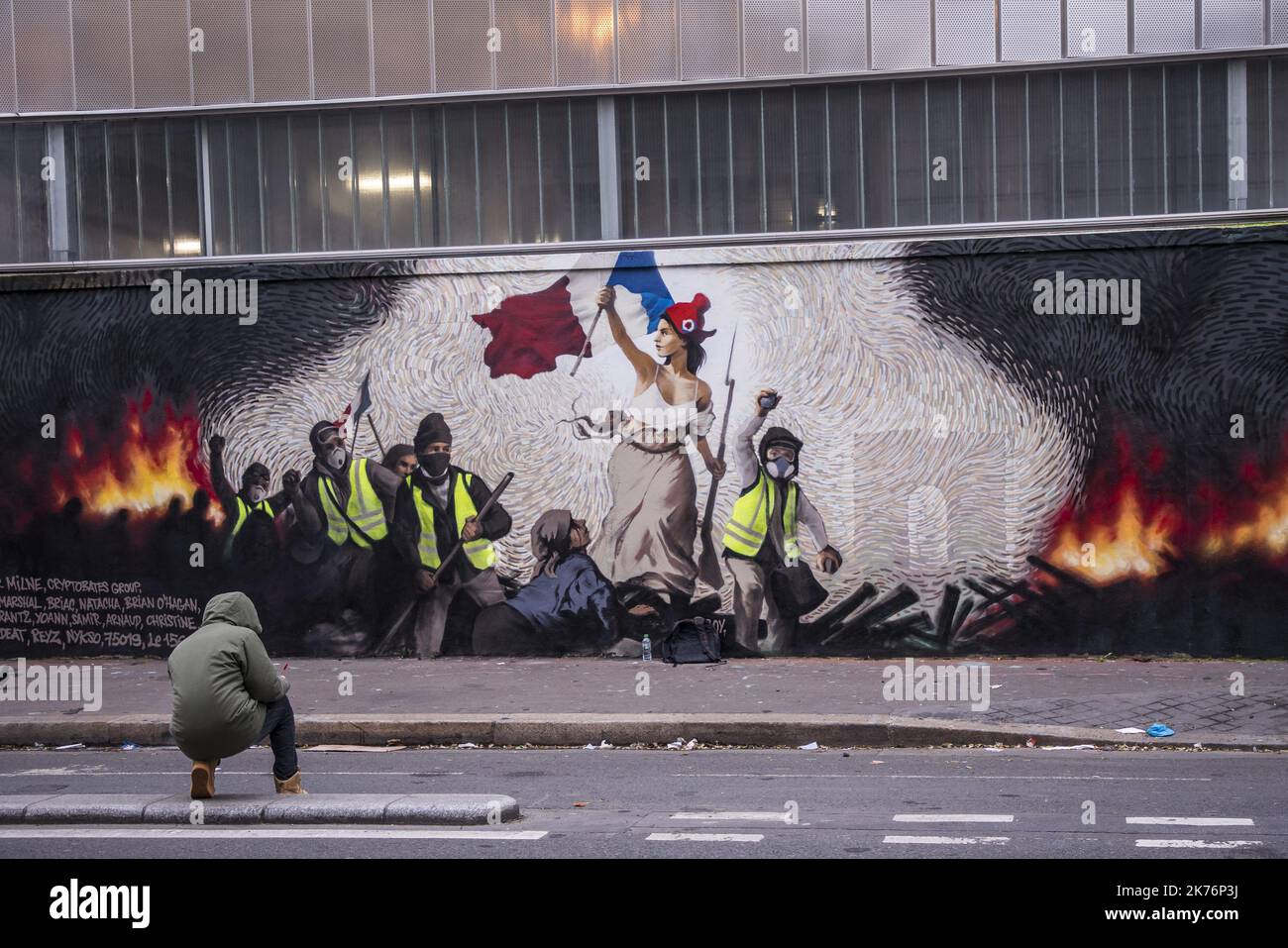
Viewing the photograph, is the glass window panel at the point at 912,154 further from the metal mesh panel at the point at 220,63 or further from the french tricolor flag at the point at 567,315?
the metal mesh panel at the point at 220,63

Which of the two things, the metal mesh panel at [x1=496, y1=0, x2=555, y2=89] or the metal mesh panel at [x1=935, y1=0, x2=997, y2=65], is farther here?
the metal mesh panel at [x1=496, y1=0, x2=555, y2=89]

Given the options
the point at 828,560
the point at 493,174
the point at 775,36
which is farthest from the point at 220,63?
the point at 828,560

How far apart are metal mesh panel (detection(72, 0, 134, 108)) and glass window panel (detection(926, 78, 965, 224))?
8616 mm

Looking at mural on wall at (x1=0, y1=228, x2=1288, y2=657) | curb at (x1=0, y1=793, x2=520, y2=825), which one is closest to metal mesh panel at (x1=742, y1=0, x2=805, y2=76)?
mural on wall at (x1=0, y1=228, x2=1288, y2=657)

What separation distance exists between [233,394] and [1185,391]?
9.79 meters

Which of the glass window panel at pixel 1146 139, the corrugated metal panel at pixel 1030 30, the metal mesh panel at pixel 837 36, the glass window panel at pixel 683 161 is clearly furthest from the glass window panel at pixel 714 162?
the glass window panel at pixel 1146 139

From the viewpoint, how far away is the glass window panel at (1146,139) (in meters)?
13.3

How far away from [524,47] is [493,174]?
1355mm

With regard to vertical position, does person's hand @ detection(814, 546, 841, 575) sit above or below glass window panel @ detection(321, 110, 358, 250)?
below

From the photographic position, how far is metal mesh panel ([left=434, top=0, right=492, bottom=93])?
14.1 metres

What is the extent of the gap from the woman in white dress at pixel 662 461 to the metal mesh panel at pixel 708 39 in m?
2.38

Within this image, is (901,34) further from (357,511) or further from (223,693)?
(223,693)

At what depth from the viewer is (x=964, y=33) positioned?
44.1 feet

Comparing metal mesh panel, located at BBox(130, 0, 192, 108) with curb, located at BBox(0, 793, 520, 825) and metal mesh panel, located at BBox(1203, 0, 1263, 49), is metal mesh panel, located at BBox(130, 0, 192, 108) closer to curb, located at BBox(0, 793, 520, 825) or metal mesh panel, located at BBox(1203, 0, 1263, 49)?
curb, located at BBox(0, 793, 520, 825)
